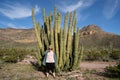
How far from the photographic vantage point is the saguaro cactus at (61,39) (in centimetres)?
977

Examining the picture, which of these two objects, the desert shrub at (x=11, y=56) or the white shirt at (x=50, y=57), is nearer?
the white shirt at (x=50, y=57)

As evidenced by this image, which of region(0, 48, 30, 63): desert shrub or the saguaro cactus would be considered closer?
the saguaro cactus

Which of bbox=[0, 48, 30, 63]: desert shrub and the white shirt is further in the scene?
bbox=[0, 48, 30, 63]: desert shrub

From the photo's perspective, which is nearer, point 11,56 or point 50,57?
point 50,57

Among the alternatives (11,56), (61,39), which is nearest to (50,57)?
(61,39)

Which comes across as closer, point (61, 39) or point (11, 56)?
point (61, 39)

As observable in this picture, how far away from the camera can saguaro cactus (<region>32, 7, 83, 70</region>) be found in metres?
9.77

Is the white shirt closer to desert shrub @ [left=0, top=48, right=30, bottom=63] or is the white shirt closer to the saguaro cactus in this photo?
the saguaro cactus

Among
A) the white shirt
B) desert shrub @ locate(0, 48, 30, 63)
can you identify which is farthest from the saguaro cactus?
desert shrub @ locate(0, 48, 30, 63)

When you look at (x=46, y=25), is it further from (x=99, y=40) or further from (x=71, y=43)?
(x=99, y=40)

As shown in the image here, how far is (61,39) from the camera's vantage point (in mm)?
9578

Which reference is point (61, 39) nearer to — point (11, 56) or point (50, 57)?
point (50, 57)

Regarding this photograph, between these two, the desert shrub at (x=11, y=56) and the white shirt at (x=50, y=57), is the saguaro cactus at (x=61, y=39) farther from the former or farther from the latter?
the desert shrub at (x=11, y=56)

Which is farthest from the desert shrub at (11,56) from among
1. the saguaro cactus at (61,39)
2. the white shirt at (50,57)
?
the white shirt at (50,57)
